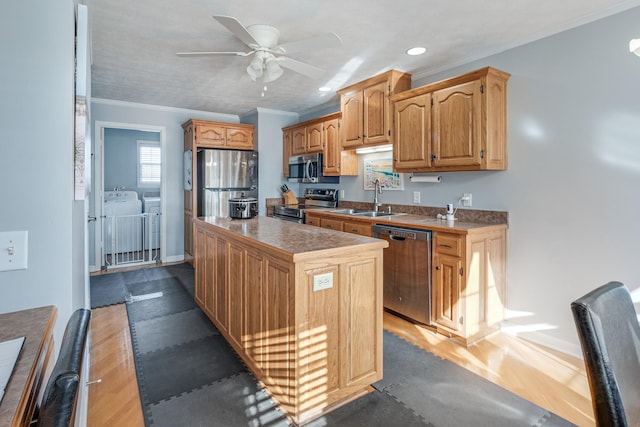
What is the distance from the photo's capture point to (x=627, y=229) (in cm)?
229

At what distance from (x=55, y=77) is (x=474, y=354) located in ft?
→ 9.60

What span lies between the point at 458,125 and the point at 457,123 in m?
0.02

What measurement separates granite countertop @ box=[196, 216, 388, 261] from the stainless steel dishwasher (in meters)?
0.95

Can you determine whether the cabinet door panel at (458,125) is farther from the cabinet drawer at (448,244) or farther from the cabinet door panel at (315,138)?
the cabinet door panel at (315,138)

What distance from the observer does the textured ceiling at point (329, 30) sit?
7.52ft

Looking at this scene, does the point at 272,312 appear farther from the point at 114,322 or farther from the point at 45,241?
the point at 114,322

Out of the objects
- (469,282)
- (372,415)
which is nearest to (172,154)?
(469,282)

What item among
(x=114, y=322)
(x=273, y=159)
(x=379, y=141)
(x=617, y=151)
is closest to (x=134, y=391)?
(x=114, y=322)

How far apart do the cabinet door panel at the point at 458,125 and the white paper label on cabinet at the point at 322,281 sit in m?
1.78

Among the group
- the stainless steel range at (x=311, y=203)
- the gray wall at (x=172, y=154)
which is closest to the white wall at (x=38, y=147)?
the stainless steel range at (x=311, y=203)

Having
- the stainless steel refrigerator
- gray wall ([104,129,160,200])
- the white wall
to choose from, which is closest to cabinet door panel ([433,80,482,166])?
the white wall

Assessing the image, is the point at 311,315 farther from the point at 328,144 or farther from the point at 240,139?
the point at 240,139

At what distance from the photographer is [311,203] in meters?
5.45

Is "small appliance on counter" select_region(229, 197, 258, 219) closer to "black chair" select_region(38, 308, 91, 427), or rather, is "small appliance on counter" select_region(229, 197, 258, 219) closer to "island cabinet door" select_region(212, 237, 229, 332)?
"island cabinet door" select_region(212, 237, 229, 332)
